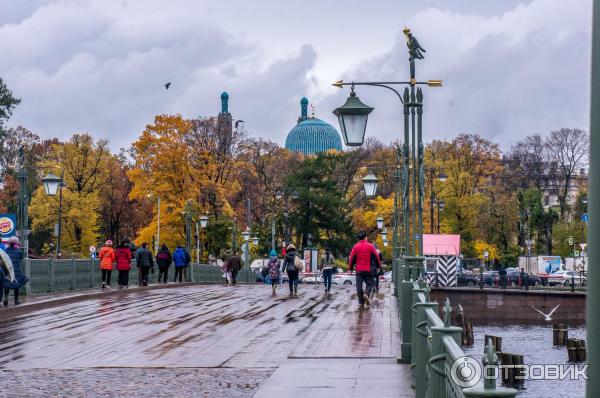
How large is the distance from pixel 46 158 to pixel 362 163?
26.6 meters

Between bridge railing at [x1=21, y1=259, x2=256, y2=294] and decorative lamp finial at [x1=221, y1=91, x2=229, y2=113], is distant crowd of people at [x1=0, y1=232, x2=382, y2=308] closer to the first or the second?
bridge railing at [x1=21, y1=259, x2=256, y2=294]

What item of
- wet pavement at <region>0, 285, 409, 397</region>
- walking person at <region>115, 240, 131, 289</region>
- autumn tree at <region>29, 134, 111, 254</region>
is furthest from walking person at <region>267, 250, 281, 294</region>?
autumn tree at <region>29, 134, 111, 254</region>

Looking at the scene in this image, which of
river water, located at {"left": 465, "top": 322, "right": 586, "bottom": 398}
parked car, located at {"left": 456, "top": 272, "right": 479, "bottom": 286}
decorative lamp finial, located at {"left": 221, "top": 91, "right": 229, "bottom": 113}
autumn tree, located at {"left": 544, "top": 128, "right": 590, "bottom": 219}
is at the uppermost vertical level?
decorative lamp finial, located at {"left": 221, "top": 91, "right": 229, "bottom": 113}

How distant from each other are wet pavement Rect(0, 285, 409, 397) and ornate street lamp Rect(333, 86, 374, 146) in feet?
10.7

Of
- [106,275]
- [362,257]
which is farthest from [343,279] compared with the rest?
[362,257]

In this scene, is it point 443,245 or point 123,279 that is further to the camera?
point 443,245

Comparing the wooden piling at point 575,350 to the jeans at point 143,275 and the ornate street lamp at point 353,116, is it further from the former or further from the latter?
the ornate street lamp at point 353,116

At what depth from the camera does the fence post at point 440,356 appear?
5703mm

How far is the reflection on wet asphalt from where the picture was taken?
1464cm

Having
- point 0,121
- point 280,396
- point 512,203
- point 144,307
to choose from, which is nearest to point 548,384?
point 144,307

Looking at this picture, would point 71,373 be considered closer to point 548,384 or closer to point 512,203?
point 548,384

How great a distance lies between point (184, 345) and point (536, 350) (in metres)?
33.4

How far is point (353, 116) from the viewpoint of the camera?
1756cm

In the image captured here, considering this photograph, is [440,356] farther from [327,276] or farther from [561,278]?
[561,278]
